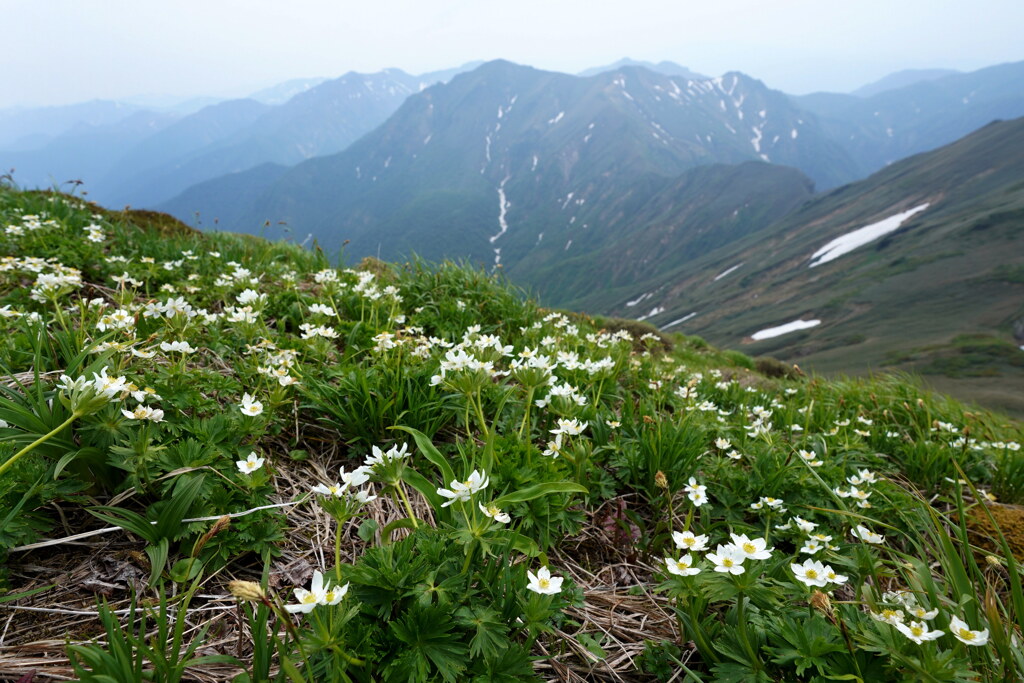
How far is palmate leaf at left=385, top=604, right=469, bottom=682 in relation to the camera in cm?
152

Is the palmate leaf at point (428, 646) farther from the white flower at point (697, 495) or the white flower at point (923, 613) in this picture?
the white flower at point (923, 613)

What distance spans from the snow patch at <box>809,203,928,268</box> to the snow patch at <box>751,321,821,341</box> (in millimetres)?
41311

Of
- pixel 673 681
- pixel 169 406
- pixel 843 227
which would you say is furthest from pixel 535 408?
pixel 843 227

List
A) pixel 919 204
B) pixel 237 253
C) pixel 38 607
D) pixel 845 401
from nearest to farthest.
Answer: pixel 38 607
pixel 845 401
pixel 237 253
pixel 919 204

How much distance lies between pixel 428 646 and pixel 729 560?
108 cm

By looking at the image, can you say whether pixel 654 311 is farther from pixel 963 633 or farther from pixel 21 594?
pixel 21 594

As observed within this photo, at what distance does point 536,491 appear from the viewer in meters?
2.09

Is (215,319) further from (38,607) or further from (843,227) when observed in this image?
(843,227)

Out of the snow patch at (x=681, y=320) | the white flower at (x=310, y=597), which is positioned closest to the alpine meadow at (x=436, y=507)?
the white flower at (x=310, y=597)

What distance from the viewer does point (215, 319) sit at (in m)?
3.80

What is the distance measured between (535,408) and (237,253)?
5.07m

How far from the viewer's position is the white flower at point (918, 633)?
1.55 metres

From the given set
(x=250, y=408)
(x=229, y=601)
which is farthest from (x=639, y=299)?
(x=229, y=601)

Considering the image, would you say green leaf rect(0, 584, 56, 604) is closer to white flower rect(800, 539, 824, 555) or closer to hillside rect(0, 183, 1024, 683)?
hillside rect(0, 183, 1024, 683)
